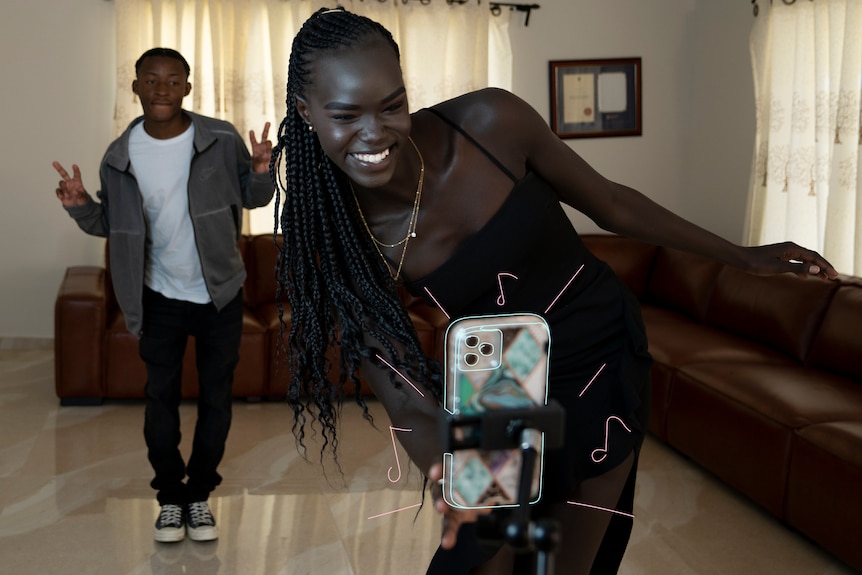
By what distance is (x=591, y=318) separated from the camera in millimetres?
1429

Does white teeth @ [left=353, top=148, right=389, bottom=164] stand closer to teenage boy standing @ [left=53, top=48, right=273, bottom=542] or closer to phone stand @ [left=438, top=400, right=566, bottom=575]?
phone stand @ [left=438, top=400, right=566, bottom=575]

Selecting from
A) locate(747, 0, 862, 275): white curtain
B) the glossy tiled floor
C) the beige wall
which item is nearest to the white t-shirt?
the glossy tiled floor

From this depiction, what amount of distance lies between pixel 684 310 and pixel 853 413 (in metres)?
1.83

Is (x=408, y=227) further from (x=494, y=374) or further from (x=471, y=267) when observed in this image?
(x=494, y=374)

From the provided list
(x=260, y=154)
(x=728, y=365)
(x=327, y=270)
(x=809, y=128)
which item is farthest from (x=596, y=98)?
(x=327, y=270)

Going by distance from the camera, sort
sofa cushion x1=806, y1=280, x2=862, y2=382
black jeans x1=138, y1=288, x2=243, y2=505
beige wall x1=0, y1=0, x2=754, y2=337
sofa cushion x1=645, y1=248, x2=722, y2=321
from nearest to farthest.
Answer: black jeans x1=138, y1=288, x2=243, y2=505 < sofa cushion x1=806, y1=280, x2=862, y2=382 < sofa cushion x1=645, y1=248, x2=722, y2=321 < beige wall x1=0, y1=0, x2=754, y2=337

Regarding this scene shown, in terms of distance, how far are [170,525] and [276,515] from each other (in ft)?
1.29

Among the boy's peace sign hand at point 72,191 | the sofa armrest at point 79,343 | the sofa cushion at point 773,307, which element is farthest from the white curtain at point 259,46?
the boy's peace sign hand at point 72,191

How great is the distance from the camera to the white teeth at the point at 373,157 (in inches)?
48.0

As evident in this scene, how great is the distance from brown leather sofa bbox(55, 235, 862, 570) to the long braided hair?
213cm

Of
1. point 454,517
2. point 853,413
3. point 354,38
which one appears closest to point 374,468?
point 853,413

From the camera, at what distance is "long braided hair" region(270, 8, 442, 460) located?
1.27 meters

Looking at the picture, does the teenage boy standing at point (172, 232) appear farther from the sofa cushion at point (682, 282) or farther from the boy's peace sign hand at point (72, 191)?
the sofa cushion at point (682, 282)

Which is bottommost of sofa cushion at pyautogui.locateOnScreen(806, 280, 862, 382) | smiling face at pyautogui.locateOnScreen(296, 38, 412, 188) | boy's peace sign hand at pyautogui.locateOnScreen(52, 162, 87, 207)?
sofa cushion at pyautogui.locateOnScreen(806, 280, 862, 382)
